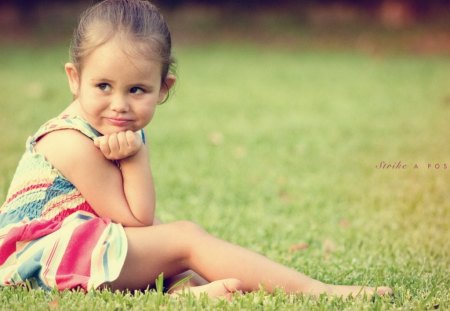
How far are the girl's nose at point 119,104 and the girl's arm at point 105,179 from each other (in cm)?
17

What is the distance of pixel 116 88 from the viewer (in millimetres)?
2752

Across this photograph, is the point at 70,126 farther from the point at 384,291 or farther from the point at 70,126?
the point at 384,291

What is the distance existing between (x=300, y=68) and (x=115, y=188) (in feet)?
32.3

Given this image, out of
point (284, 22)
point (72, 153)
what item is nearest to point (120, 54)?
point (72, 153)

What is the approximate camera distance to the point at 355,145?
6.59 meters

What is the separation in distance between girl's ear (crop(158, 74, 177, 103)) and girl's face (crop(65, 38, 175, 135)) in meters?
0.09

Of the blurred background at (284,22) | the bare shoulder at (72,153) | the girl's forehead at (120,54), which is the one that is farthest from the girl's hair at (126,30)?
the blurred background at (284,22)

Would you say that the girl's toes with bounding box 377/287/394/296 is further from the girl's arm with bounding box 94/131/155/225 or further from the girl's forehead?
the girl's forehead

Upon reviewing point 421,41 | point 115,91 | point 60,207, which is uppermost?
point 115,91

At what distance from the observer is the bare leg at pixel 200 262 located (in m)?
2.68

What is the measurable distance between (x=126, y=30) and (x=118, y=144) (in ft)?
1.38

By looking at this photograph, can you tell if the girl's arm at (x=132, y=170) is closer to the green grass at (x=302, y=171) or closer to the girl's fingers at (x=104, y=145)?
the girl's fingers at (x=104, y=145)

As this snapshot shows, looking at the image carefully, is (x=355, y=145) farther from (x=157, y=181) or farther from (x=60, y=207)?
(x=60, y=207)

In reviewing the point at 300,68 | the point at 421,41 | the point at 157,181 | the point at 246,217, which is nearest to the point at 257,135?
the point at 157,181
